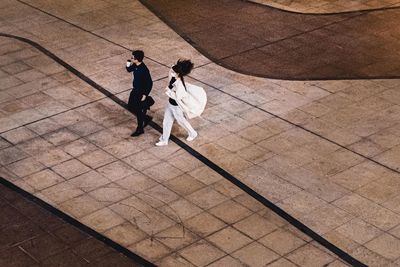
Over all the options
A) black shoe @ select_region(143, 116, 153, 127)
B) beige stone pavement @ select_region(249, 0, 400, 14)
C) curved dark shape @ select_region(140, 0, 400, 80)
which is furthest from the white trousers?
beige stone pavement @ select_region(249, 0, 400, 14)

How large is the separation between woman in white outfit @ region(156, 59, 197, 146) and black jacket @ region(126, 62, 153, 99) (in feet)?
1.71

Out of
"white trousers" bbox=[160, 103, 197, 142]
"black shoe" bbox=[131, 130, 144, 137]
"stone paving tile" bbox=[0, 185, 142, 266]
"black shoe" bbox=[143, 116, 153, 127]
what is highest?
"white trousers" bbox=[160, 103, 197, 142]

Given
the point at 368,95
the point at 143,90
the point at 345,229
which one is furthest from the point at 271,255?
the point at 368,95

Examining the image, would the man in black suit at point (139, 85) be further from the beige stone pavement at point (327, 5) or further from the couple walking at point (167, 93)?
the beige stone pavement at point (327, 5)

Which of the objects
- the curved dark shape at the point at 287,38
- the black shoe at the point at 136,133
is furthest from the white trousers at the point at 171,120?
the curved dark shape at the point at 287,38

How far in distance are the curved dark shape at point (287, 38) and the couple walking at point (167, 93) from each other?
361 centimetres

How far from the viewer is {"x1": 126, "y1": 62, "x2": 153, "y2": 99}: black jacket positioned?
1375 centimetres

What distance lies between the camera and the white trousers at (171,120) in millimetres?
13500

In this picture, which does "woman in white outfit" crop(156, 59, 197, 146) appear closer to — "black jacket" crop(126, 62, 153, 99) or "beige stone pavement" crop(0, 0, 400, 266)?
"beige stone pavement" crop(0, 0, 400, 266)

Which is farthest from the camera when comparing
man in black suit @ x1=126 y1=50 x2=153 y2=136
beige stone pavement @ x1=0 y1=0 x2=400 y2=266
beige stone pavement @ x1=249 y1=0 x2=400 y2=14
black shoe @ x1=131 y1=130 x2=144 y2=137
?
beige stone pavement @ x1=249 y1=0 x2=400 y2=14

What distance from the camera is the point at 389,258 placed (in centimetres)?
1072

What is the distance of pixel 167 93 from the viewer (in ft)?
43.9

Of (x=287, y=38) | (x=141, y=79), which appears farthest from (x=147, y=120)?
(x=287, y=38)

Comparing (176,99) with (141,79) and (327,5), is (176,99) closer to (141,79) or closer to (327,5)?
(141,79)
